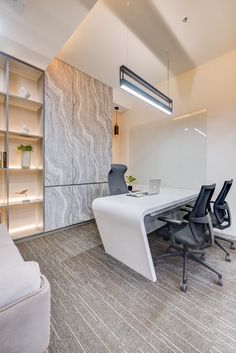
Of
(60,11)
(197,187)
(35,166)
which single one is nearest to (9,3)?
(60,11)

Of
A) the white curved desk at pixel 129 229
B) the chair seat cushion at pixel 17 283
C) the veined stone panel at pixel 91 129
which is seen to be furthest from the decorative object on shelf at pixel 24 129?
the chair seat cushion at pixel 17 283

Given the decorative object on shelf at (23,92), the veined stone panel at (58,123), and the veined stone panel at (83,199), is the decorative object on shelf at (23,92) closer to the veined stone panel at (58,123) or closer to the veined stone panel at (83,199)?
the veined stone panel at (58,123)

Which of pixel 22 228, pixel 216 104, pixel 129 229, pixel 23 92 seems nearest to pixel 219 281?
pixel 129 229

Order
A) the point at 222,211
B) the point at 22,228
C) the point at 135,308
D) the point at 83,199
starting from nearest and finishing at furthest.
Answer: the point at 135,308 → the point at 222,211 → the point at 22,228 → the point at 83,199

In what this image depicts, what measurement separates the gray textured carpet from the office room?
0.04 feet

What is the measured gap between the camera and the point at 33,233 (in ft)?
9.94

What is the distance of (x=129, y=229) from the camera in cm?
182

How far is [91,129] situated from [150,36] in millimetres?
2012

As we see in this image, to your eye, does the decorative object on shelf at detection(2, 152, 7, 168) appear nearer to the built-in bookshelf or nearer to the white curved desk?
the built-in bookshelf

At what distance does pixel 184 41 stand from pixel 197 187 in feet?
8.61

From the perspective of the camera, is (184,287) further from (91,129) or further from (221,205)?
(91,129)

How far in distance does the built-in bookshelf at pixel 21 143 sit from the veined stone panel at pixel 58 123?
5.1 inches

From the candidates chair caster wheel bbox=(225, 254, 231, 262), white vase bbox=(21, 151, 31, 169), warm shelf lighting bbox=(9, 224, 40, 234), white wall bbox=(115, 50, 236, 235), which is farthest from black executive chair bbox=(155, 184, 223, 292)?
warm shelf lighting bbox=(9, 224, 40, 234)

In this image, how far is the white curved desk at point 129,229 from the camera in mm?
1743
